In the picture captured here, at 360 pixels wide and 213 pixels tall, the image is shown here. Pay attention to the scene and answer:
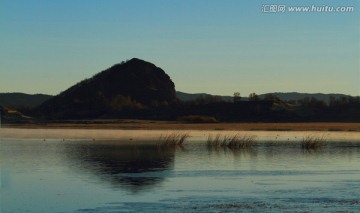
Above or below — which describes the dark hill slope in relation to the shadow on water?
above

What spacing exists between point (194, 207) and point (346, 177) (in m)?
9.93

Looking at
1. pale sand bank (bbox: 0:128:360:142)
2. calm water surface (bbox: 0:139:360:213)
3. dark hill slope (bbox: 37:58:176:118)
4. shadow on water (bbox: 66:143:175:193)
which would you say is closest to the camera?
calm water surface (bbox: 0:139:360:213)

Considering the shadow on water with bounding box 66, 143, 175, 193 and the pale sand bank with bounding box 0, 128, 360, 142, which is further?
the pale sand bank with bounding box 0, 128, 360, 142

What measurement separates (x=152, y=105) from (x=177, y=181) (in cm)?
10597

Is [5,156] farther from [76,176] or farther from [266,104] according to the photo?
[266,104]

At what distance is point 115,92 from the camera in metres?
145

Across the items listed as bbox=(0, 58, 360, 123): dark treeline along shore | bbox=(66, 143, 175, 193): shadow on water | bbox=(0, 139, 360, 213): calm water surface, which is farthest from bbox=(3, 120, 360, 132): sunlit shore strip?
bbox=(0, 139, 360, 213): calm water surface

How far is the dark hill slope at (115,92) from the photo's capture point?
5138 inches

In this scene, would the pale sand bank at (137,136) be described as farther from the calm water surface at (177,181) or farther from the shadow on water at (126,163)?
the calm water surface at (177,181)

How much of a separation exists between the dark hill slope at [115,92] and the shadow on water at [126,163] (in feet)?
267

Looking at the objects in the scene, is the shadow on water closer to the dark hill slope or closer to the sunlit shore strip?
the sunlit shore strip

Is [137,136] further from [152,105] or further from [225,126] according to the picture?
[152,105]

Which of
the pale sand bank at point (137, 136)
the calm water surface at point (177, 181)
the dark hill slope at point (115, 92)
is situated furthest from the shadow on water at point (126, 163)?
the dark hill slope at point (115, 92)

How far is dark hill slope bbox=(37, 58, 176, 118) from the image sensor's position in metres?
130
